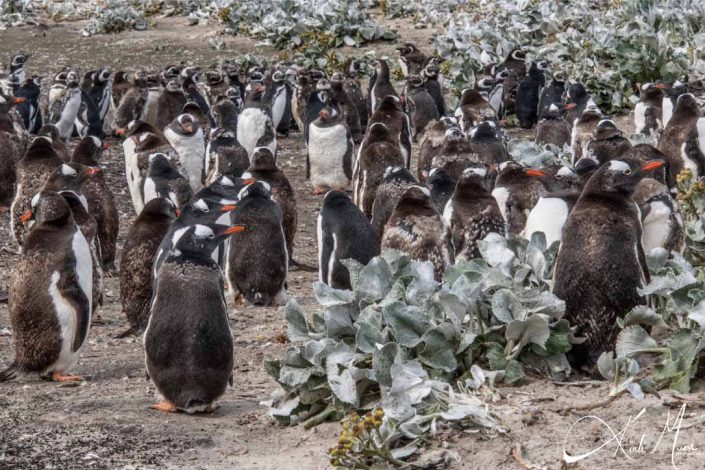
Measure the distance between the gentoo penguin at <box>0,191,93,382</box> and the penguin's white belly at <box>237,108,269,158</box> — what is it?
755 cm

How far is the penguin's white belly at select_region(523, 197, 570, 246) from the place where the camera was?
715 centimetres

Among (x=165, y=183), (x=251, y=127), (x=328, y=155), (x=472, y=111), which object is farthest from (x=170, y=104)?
(x=165, y=183)

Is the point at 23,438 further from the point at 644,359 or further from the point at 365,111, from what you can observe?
the point at 365,111

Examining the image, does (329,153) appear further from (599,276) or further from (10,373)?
(599,276)

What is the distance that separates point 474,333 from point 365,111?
1197 cm

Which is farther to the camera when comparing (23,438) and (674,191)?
(674,191)

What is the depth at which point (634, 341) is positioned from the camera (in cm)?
491

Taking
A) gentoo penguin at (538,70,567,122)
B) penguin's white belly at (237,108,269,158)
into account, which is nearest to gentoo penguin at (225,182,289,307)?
penguin's white belly at (237,108,269,158)

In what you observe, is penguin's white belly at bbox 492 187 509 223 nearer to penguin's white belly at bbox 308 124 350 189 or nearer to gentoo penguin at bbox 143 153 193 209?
gentoo penguin at bbox 143 153 193 209

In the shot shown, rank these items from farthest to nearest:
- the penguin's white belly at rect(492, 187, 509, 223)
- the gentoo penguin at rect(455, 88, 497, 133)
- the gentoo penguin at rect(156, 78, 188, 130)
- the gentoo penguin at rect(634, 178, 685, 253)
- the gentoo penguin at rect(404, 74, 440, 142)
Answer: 1. the gentoo penguin at rect(404, 74, 440, 142)
2. the gentoo penguin at rect(156, 78, 188, 130)
3. the gentoo penguin at rect(455, 88, 497, 133)
4. the penguin's white belly at rect(492, 187, 509, 223)
5. the gentoo penguin at rect(634, 178, 685, 253)

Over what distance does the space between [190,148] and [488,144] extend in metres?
3.55

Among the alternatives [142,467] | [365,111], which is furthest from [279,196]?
[365,111]

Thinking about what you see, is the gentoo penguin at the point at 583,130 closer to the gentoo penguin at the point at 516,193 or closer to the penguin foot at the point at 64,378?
the gentoo penguin at the point at 516,193

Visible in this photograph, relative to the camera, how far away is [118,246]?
10750 mm
